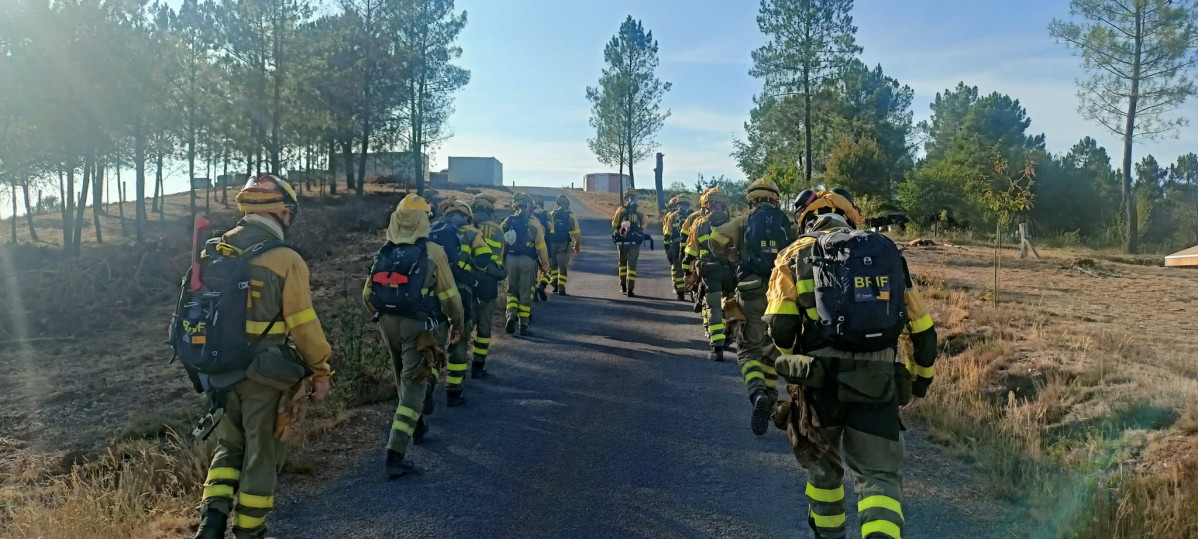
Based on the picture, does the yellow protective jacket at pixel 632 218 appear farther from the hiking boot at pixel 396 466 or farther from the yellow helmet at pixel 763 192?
the hiking boot at pixel 396 466

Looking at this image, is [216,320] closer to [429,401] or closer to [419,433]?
[419,433]

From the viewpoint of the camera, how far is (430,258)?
5992mm

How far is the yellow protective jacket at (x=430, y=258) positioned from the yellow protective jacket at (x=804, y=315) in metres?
2.98

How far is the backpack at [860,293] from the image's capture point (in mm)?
3580

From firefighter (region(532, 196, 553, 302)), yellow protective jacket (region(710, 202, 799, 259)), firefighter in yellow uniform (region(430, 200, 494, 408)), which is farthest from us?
firefighter (region(532, 196, 553, 302))

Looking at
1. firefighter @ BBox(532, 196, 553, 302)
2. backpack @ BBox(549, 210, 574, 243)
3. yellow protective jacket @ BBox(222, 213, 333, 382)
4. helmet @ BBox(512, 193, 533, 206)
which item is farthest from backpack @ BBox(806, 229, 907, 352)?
backpack @ BBox(549, 210, 574, 243)

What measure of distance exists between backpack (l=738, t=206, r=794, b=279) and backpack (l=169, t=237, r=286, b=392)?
4291 millimetres

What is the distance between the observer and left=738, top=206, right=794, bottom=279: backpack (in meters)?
6.69

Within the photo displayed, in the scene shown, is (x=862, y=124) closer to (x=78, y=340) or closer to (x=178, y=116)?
(x=178, y=116)

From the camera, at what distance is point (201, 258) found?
3.95 meters

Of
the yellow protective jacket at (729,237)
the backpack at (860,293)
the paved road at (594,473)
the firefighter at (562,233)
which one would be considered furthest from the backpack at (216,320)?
the firefighter at (562,233)

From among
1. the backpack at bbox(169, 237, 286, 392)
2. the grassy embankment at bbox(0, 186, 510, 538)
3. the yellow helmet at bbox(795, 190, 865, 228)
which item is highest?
the yellow helmet at bbox(795, 190, 865, 228)

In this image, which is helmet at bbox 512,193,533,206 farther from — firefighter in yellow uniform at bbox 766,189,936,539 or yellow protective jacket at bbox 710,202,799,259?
firefighter in yellow uniform at bbox 766,189,936,539

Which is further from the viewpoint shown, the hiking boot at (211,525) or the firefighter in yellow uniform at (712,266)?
the firefighter in yellow uniform at (712,266)
